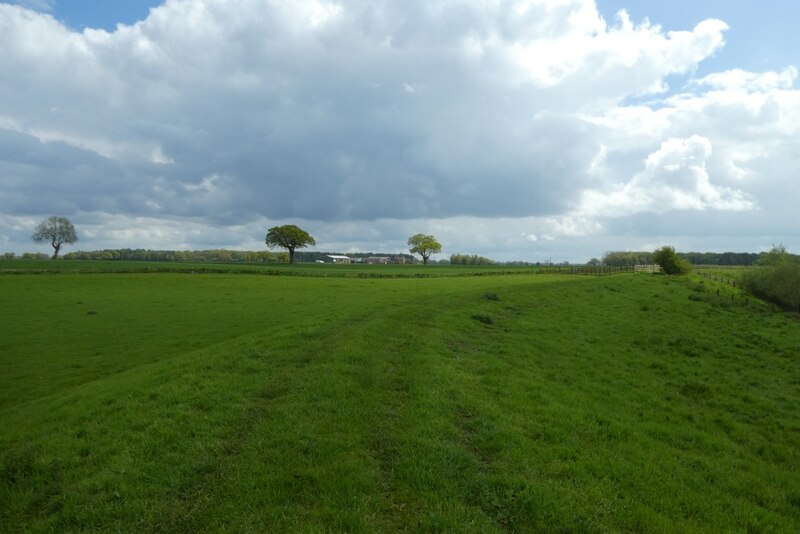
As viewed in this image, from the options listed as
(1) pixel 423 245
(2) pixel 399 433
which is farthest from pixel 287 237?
(2) pixel 399 433

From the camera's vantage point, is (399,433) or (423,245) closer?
(399,433)

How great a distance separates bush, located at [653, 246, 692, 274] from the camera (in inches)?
4038

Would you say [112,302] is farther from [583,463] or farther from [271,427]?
[583,463]

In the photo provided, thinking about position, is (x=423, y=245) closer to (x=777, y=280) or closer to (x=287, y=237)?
(x=287, y=237)

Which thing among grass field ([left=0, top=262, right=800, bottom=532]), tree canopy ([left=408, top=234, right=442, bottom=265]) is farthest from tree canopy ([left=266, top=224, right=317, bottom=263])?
grass field ([left=0, top=262, right=800, bottom=532])

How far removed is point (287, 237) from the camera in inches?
5423

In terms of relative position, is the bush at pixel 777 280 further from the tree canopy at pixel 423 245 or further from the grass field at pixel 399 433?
the tree canopy at pixel 423 245

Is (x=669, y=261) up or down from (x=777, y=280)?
up

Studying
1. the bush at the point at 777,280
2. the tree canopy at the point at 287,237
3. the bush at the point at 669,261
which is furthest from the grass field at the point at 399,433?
the tree canopy at the point at 287,237

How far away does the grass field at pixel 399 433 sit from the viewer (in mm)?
7703

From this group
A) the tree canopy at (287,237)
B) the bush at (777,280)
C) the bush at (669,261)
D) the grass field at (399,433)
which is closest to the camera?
the grass field at (399,433)

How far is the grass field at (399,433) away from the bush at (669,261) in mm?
86200

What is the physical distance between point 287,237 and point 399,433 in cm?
13268

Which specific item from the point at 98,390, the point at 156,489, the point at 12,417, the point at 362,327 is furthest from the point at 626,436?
the point at 12,417
